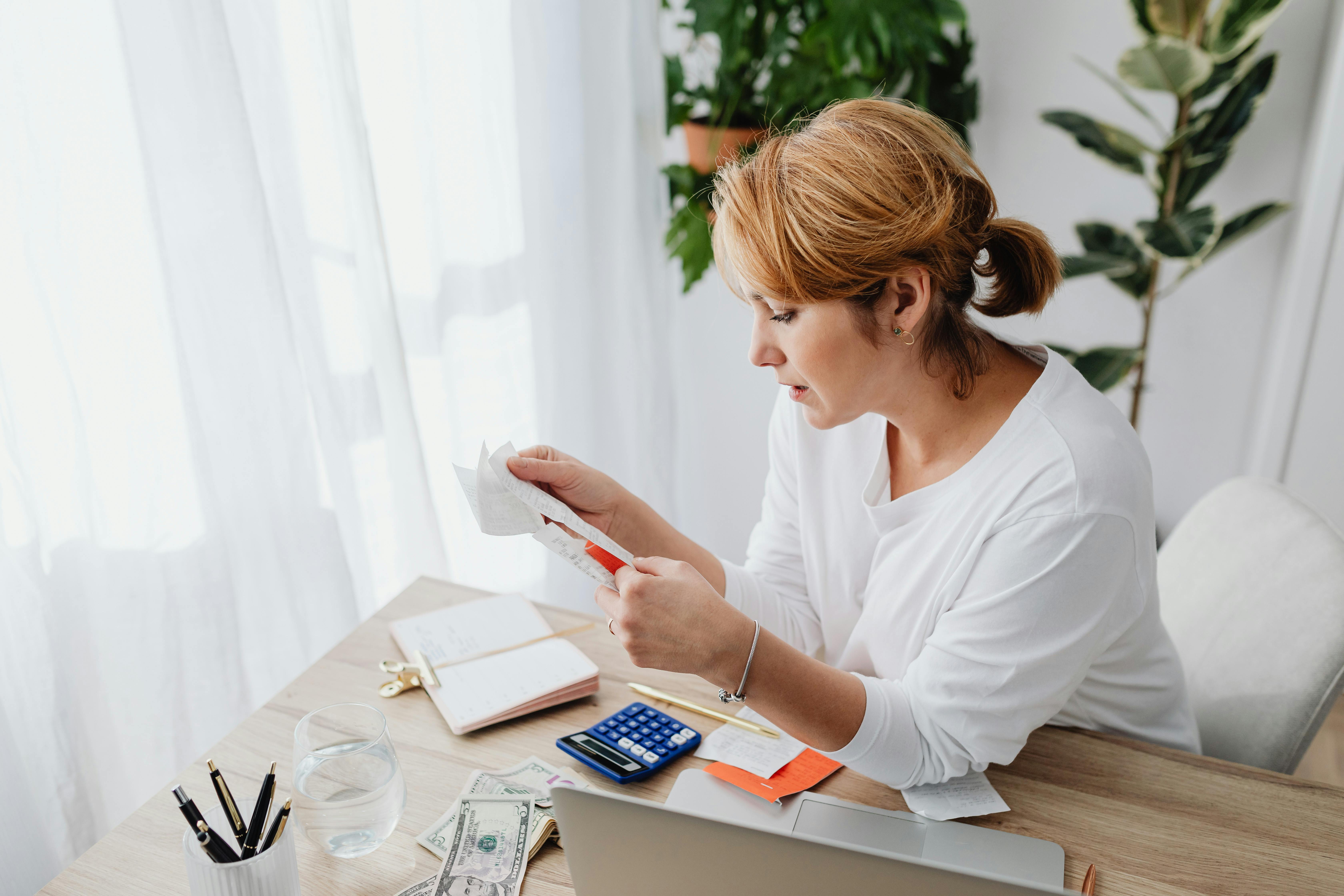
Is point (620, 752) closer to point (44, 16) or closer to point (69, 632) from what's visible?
point (69, 632)

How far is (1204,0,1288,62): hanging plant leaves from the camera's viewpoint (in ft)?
6.24

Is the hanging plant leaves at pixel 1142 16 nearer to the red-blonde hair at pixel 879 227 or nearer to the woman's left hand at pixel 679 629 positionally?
the red-blonde hair at pixel 879 227

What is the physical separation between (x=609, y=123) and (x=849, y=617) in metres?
1.47

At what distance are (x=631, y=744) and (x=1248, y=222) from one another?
1.96 metres

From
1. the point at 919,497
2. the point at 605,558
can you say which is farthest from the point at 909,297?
the point at 605,558

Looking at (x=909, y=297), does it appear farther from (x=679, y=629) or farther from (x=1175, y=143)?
(x=1175, y=143)

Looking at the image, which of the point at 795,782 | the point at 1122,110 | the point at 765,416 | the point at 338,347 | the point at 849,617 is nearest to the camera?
the point at 795,782

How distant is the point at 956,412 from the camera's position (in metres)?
1.13

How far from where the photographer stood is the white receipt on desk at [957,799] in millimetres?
927

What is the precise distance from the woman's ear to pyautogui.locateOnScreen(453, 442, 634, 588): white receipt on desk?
1.36ft

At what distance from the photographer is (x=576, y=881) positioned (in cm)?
72

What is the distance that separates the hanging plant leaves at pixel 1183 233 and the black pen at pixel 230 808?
2151 mm

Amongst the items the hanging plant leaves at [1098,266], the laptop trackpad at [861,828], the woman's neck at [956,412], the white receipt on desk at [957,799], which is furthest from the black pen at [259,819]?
the hanging plant leaves at [1098,266]

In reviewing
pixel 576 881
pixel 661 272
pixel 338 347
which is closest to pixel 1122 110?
pixel 661 272
